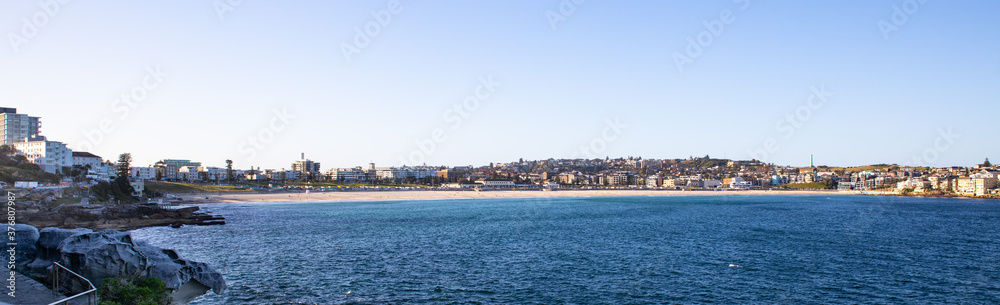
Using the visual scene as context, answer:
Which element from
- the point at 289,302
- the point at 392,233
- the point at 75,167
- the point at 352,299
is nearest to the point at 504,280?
the point at 352,299

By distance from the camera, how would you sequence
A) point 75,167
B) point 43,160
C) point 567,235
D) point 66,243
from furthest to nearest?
point 75,167, point 43,160, point 567,235, point 66,243

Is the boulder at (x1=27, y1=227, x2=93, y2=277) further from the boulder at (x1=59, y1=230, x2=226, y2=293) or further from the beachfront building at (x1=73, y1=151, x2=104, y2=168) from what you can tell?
the beachfront building at (x1=73, y1=151, x2=104, y2=168)

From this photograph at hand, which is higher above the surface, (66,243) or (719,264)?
(66,243)

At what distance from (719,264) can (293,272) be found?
21253mm

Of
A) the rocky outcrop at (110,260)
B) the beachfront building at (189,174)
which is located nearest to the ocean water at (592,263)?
the rocky outcrop at (110,260)

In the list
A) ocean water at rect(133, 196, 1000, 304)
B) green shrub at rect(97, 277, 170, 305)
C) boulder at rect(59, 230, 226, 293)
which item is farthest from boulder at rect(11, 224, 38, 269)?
ocean water at rect(133, 196, 1000, 304)

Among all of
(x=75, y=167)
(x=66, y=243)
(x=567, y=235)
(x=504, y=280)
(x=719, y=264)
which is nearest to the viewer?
(x=66, y=243)

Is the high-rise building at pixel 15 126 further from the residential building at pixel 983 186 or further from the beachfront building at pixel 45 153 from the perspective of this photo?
the residential building at pixel 983 186

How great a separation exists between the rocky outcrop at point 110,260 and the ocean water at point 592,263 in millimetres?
1336

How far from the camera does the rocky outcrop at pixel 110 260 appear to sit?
19094 millimetres

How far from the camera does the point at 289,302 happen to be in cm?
2048

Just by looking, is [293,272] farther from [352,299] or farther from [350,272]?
[352,299]

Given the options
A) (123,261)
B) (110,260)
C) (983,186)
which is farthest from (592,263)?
(983,186)

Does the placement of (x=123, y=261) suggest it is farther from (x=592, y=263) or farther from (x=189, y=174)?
(x=189, y=174)
